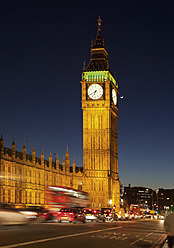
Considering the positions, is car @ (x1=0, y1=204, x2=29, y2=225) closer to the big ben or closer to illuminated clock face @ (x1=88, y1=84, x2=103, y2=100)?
the big ben

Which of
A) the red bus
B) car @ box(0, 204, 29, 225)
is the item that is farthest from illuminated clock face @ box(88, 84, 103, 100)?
car @ box(0, 204, 29, 225)

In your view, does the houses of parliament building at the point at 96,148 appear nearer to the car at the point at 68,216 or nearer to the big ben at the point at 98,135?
the big ben at the point at 98,135

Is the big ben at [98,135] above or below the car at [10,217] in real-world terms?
above

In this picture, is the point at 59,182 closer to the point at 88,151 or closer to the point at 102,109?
the point at 88,151

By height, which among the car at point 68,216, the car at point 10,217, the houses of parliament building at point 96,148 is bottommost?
the car at point 68,216

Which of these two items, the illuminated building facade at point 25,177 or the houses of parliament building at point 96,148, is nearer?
the illuminated building facade at point 25,177

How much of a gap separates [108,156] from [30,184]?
75.5 ft

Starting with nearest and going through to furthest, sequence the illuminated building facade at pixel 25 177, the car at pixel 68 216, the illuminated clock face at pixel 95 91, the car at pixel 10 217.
Result: the car at pixel 10 217 → the car at pixel 68 216 → the illuminated building facade at pixel 25 177 → the illuminated clock face at pixel 95 91

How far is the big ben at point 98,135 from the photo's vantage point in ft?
342

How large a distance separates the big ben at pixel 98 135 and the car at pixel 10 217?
77379 mm

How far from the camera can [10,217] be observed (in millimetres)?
26016

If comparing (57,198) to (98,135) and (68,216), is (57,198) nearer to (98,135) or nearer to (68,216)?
(68,216)

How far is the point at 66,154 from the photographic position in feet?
362

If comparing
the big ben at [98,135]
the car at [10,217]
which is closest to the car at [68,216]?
the car at [10,217]
